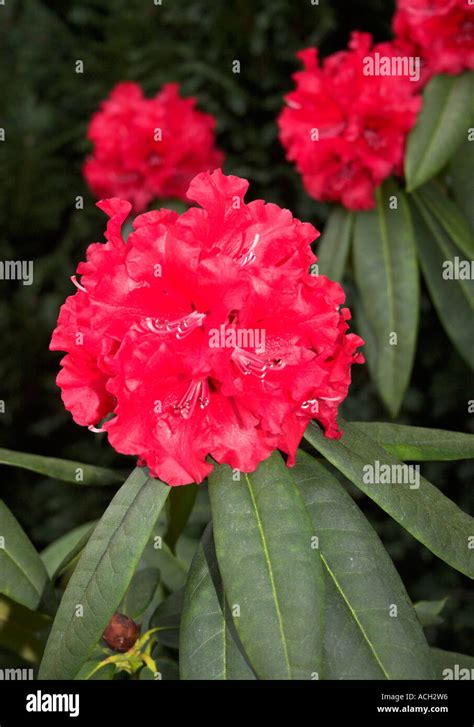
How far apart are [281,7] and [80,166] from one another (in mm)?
774

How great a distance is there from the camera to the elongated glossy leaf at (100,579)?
2.54 feet

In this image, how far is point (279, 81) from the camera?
2.11m

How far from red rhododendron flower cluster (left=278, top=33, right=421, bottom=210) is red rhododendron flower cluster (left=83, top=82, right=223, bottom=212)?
0.37 meters

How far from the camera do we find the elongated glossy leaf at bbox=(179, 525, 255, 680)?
0.80 metres

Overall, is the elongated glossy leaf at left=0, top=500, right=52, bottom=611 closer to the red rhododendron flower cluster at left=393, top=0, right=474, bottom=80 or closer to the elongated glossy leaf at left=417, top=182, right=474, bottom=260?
the elongated glossy leaf at left=417, top=182, right=474, bottom=260

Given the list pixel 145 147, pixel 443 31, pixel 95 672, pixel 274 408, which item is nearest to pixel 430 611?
pixel 95 672

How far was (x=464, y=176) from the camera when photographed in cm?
153

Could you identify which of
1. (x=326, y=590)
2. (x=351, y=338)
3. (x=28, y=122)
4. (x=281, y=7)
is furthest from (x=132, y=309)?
(x=28, y=122)

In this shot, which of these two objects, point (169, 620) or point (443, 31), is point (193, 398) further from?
point (443, 31)

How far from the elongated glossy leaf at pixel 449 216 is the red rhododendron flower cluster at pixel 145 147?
1.83 ft

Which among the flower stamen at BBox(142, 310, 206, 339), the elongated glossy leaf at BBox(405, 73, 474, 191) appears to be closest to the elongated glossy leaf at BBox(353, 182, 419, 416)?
the elongated glossy leaf at BBox(405, 73, 474, 191)

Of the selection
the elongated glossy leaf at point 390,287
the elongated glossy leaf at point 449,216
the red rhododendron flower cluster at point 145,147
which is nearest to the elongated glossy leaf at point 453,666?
the elongated glossy leaf at point 390,287

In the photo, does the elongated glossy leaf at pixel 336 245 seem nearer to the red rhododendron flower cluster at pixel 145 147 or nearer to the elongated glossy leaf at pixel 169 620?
the red rhododendron flower cluster at pixel 145 147

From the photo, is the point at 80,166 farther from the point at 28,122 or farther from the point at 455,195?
the point at 455,195
